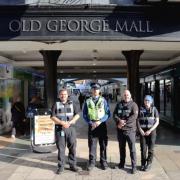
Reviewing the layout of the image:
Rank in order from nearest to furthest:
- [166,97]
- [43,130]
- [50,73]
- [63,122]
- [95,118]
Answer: [63,122], [95,118], [43,130], [50,73], [166,97]

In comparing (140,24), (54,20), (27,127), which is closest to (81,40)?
(54,20)

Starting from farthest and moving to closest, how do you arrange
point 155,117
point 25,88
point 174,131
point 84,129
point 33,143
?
point 25,88 → point 84,129 → point 174,131 → point 33,143 → point 155,117

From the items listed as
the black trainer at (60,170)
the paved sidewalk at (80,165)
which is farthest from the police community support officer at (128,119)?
the black trainer at (60,170)

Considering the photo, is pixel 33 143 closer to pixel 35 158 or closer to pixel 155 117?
pixel 35 158

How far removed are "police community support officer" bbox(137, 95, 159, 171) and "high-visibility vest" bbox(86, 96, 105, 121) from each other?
0.83m

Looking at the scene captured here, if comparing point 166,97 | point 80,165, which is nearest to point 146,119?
point 80,165

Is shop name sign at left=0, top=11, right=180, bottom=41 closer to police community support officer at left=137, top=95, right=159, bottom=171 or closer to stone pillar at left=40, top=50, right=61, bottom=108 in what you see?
police community support officer at left=137, top=95, right=159, bottom=171

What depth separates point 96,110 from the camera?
8.97 meters

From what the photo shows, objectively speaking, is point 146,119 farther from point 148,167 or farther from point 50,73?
point 50,73

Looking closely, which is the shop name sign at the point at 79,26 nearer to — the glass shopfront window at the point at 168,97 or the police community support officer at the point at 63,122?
the police community support officer at the point at 63,122

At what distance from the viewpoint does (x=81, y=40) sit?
1061cm

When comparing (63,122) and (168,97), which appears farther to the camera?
(168,97)

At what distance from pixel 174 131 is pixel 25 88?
8.20m

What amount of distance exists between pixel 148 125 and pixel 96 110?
114 cm
